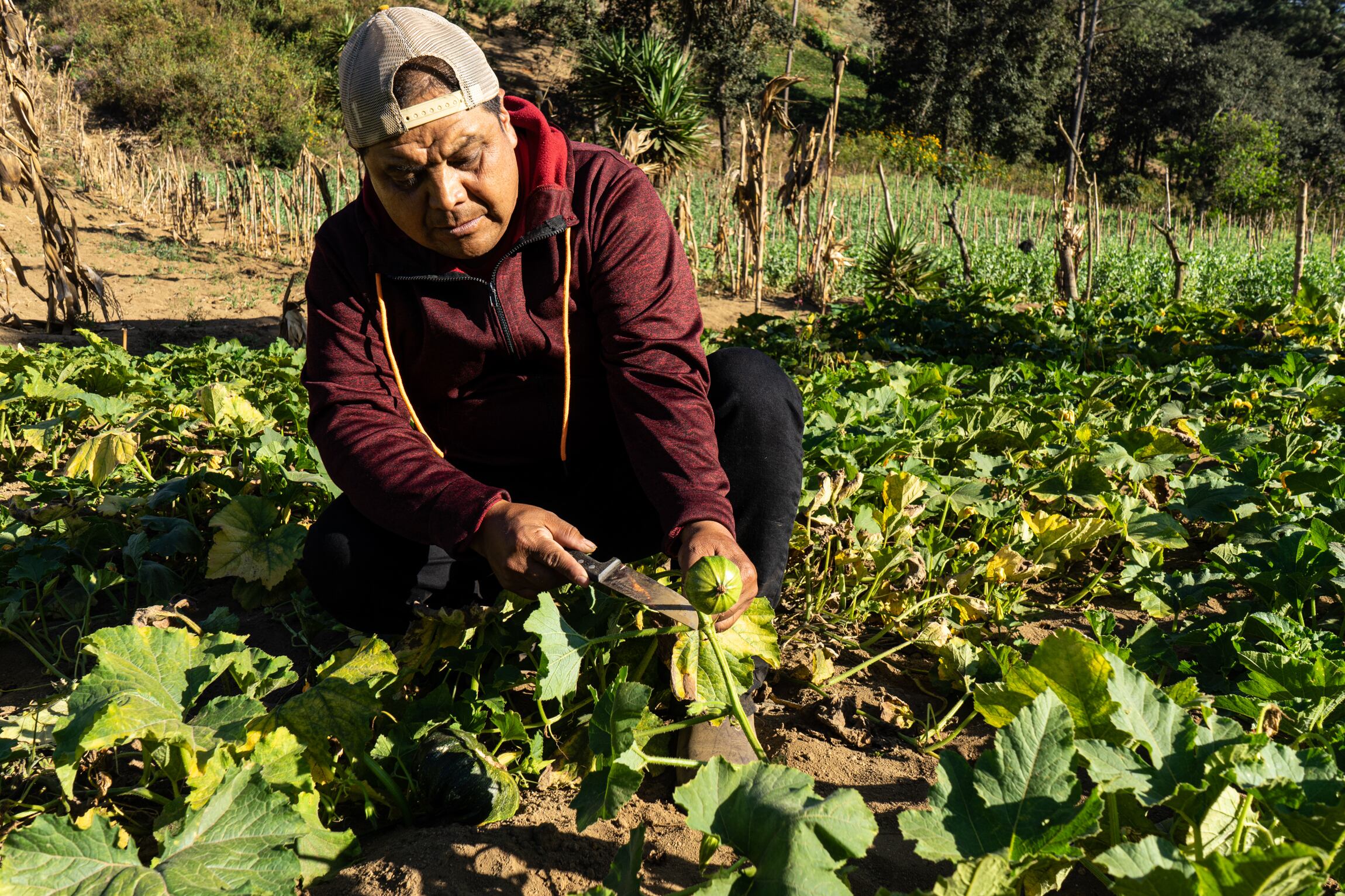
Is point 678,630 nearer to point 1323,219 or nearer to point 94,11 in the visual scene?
point 1323,219

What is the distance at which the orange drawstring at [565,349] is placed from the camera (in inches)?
77.9

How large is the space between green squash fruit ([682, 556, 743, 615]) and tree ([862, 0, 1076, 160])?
3852 centimetres

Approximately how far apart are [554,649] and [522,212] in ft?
3.19

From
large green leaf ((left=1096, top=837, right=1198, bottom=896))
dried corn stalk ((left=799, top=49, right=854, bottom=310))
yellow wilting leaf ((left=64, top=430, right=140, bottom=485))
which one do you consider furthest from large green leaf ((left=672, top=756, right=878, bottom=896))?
dried corn stalk ((left=799, top=49, right=854, bottom=310))

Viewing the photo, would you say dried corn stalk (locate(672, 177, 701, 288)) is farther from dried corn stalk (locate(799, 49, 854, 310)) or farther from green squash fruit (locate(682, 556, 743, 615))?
green squash fruit (locate(682, 556, 743, 615))

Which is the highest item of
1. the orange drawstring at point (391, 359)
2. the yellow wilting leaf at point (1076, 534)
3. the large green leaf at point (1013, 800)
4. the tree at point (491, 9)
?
the tree at point (491, 9)

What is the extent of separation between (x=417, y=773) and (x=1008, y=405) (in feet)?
8.66

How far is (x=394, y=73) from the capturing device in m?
1.67

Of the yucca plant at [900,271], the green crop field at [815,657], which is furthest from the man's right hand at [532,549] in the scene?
the yucca plant at [900,271]

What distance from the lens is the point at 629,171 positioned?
6.82 ft

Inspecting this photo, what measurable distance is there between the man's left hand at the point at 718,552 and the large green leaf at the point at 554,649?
23 centimetres

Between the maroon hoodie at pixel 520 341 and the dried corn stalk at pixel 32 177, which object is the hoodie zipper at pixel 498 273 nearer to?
the maroon hoodie at pixel 520 341

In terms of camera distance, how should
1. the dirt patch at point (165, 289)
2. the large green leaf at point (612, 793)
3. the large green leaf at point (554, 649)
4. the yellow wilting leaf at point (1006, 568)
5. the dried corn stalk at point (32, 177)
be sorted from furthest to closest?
the dirt patch at point (165, 289) < the dried corn stalk at point (32, 177) < the yellow wilting leaf at point (1006, 568) < the large green leaf at point (554, 649) < the large green leaf at point (612, 793)

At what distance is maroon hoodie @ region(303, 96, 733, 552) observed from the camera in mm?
1854
